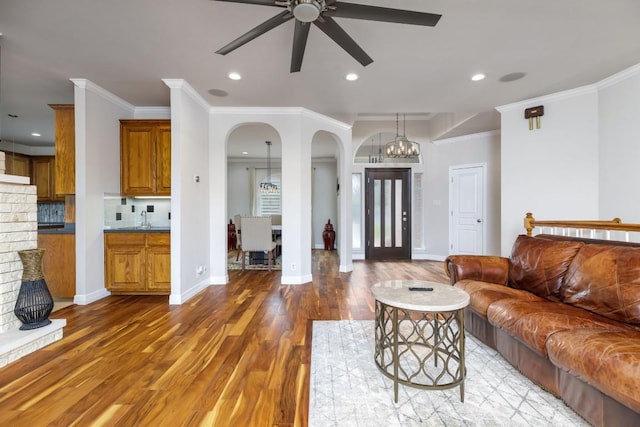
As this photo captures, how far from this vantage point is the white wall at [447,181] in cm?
539

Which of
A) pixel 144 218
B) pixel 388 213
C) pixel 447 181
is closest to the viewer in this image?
pixel 144 218

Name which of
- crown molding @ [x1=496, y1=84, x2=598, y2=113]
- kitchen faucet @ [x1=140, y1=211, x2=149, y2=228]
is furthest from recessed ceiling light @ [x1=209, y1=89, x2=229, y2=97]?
crown molding @ [x1=496, y1=84, x2=598, y2=113]

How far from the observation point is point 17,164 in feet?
18.3

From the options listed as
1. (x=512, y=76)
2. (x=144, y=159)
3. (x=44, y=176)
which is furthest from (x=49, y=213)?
(x=512, y=76)

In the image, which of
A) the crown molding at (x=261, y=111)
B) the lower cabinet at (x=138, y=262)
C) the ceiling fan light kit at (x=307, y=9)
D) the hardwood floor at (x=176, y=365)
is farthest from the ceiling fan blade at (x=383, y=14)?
the lower cabinet at (x=138, y=262)

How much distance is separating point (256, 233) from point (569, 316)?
428cm

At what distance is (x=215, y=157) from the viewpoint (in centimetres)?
423

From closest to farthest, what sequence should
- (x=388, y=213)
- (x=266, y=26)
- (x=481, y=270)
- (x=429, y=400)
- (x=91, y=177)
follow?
(x=429, y=400) < (x=266, y=26) < (x=481, y=270) < (x=91, y=177) < (x=388, y=213)

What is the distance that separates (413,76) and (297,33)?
187 centimetres

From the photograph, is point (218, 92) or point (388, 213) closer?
point (218, 92)

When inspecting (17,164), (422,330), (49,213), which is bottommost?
(422,330)

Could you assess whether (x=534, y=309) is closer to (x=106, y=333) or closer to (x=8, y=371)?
(x=106, y=333)

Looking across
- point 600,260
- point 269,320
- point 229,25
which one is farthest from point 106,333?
point 600,260

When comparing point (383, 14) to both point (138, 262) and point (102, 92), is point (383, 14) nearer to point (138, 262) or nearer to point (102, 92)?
point (102, 92)
